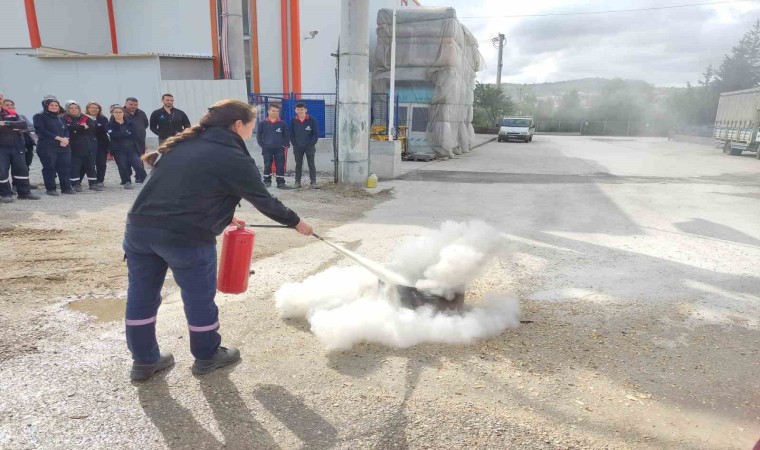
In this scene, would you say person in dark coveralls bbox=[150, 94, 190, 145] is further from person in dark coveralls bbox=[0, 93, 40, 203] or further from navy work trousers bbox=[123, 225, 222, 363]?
navy work trousers bbox=[123, 225, 222, 363]

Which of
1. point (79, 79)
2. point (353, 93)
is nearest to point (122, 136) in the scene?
point (353, 93)

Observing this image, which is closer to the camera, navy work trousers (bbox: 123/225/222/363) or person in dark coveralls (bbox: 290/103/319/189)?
navy work trousers (bbox: 123/225/222/363)

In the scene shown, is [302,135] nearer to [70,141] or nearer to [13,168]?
[70,141]

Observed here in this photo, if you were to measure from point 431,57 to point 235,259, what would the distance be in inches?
653

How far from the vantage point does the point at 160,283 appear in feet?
9.81

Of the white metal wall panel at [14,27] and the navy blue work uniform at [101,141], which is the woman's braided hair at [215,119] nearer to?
the navy blue work uniform at [101,141]

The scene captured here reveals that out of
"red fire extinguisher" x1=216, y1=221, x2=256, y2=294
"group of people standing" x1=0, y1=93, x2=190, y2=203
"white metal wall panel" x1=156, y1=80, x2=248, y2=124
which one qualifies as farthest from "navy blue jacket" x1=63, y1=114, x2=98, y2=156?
"red fire extinguisher" x1=216, y1=221, x2=256, y2=294

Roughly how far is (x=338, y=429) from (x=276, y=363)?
0.83m

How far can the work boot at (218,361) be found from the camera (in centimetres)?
307

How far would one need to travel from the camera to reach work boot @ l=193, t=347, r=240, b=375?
3.07 meters

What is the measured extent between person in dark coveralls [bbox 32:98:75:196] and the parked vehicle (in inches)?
951

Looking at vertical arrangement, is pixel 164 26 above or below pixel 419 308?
above

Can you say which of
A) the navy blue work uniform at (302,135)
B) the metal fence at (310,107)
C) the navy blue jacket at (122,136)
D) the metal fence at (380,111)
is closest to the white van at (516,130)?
the metal fence at (380,111)

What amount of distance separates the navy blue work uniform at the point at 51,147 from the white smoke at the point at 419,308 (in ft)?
21.2
